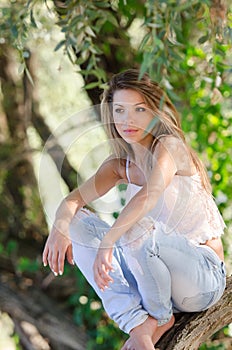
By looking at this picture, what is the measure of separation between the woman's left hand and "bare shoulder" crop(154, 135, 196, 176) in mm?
226

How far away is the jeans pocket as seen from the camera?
5.66ft

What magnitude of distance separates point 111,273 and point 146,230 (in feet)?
0.54

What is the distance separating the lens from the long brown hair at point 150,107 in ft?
5.56

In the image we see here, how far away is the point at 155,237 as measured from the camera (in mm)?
1621

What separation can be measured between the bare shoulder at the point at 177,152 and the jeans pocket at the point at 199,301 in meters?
0.27

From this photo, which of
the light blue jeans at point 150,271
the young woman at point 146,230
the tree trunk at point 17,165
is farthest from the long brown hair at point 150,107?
the tree trunk at point 17,165

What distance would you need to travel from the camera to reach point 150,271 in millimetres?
1622

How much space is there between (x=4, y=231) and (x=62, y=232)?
2056 millimetres

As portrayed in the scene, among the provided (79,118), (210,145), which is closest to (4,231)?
(210,145)

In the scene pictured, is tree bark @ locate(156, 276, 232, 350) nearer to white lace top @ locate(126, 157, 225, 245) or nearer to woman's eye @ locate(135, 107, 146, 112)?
white lace top @ locate(126, 157, 225, 245)

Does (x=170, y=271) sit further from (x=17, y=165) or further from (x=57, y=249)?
(x=17, y=165)

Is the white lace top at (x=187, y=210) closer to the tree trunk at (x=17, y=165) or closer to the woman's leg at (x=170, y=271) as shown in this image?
the woman's leg at (x=170, y=271)

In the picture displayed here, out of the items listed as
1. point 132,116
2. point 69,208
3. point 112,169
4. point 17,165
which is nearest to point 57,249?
point 69,208

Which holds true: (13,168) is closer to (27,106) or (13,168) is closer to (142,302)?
(27,106)
